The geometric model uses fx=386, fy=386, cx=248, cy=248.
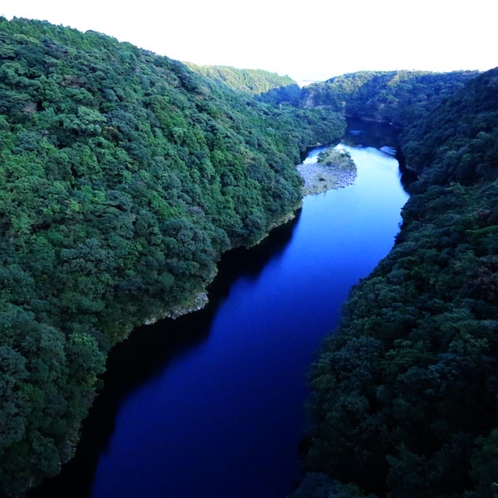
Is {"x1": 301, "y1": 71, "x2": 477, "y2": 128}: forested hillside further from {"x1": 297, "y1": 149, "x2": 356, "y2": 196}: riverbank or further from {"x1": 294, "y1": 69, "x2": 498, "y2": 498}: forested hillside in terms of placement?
{"x1": 294, "y1": 69, "x2": 498, "y2": 498}: forested hillside

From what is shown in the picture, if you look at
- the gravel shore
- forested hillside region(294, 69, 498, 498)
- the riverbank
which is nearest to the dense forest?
forested hillside region(294, 69, 498, 498)

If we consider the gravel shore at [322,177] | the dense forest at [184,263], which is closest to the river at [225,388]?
A: the dense forest at [184,263]

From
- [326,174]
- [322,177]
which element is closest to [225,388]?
[322,177]

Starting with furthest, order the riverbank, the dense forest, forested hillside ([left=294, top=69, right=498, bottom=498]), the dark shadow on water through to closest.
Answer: the riverbank < the dark shadow on water < the dense forest < forested hillside ([left=294, top=69, right=498, bottom=498])

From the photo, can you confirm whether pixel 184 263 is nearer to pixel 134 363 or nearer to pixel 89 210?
pixel 89 210

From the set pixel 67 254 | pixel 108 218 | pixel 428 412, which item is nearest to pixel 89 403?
pixel 67 254

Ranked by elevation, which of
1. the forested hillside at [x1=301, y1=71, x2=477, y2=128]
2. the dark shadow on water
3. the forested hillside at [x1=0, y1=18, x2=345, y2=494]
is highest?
the forested hillside at [x1=301, y1=71, x2=477, y2=128]

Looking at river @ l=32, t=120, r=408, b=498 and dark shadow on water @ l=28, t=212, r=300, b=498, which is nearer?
dark shadow on water @ l=28, t=212, r=300, b=498

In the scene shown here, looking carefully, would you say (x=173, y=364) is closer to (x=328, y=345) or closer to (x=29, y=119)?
(x=328, y=345)
